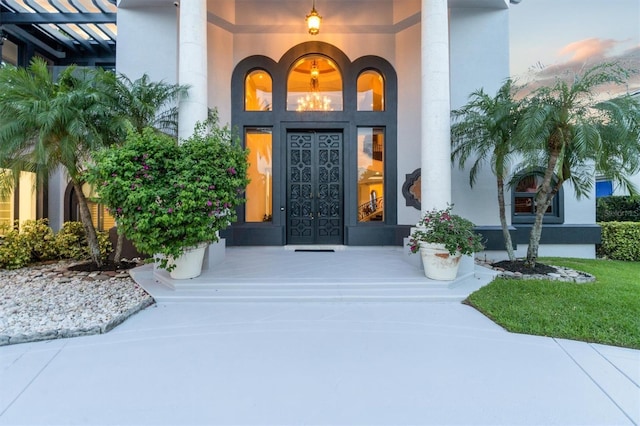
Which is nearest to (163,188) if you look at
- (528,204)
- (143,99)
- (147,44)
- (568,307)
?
(143,99)

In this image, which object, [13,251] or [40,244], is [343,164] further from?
[13,251]

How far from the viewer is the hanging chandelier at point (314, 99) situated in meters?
8.18

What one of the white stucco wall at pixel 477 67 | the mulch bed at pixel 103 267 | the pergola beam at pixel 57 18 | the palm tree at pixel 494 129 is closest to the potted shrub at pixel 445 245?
the palm tree at pixel 494 129

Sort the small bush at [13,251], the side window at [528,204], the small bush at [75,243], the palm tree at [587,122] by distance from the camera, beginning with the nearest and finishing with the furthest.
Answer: the palm tree at [587,122] → the small bush at [13,251] → the small bush at [75,243] → the side window at [528,204]

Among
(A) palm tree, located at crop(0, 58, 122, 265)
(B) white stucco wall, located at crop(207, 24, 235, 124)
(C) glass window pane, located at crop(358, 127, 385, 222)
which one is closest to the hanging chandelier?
(C) glass window pane, located at crop(358, 127, 385, 222)

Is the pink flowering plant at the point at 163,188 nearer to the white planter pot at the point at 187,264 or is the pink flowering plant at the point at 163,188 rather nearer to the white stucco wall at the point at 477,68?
the white planter pot at the point at 187,264

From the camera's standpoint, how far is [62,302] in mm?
4070

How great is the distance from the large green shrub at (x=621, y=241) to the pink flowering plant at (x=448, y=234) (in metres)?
6.18

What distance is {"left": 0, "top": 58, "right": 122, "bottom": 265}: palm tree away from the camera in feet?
15.2

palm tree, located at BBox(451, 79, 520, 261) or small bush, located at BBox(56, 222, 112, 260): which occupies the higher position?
palm tree, located at BBox(451, 79, 520, 261)

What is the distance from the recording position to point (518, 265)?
5.93 metres

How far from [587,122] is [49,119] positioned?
8272 mm

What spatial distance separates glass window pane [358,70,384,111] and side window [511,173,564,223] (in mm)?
4211

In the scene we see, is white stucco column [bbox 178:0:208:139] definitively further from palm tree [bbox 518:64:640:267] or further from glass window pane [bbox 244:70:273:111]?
palm tree [bbox 518:64:640:267]
